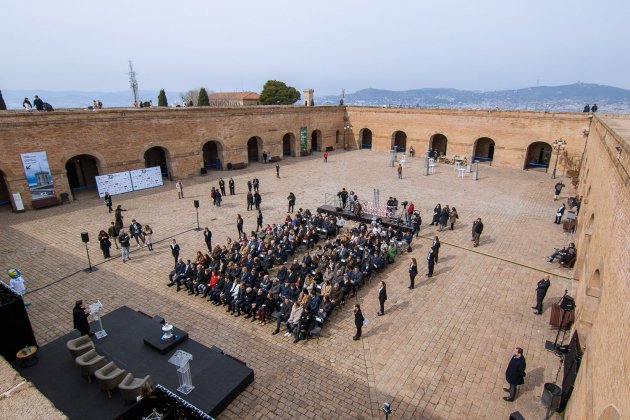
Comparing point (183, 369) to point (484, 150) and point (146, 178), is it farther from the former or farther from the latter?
point (484, 150)

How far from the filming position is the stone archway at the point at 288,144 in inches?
1537

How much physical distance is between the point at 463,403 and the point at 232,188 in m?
19.9

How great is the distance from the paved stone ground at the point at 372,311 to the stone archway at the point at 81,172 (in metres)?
4.59

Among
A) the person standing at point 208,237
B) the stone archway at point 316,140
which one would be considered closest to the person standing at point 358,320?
the person standing at point 208,237

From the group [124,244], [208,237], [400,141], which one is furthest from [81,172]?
[400,141]

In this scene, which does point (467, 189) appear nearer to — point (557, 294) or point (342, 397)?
point (557, 294)

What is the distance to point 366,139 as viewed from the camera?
A: 45.1 m

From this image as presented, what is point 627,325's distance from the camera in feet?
14.6

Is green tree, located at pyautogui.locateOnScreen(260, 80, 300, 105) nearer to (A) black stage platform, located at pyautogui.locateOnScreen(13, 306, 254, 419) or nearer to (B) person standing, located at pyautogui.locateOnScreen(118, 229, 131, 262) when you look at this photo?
(B) person standing, located at pyautogui.locateOnScreen(118, 229, 131, 262)

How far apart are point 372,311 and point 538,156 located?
99.8ft

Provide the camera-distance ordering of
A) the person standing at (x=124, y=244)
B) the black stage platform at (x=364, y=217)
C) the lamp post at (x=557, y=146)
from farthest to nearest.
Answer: the lamp post at (x=557, y=146) → the black stage platform at (x=364, y=217) → the person standing at (x=124, y=244)

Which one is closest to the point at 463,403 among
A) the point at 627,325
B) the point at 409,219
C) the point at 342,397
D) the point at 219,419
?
the point at 342,397

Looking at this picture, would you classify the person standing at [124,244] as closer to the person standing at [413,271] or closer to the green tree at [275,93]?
the person standing at [413,271]

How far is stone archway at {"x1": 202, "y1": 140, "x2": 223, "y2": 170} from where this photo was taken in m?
32.1
